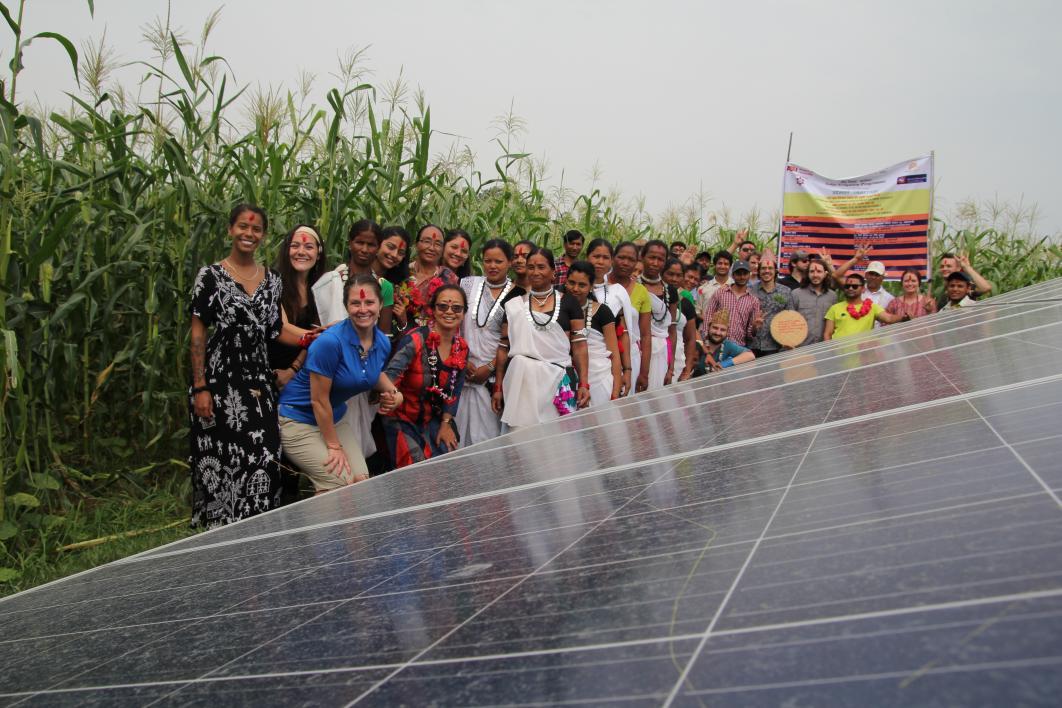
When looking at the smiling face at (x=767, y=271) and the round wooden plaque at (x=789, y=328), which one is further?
the smiling face at (x=767, y=271)

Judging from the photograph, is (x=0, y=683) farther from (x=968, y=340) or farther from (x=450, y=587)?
(x=968, y=340)

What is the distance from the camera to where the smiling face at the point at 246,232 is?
4.39 m

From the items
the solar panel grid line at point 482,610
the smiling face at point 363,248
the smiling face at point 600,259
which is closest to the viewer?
the solar panel grid line at point 482,610

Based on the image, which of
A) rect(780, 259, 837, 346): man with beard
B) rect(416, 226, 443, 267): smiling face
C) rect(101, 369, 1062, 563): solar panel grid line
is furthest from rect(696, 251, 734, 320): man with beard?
rect(101, 369, 1062, 563): solar panel grid line

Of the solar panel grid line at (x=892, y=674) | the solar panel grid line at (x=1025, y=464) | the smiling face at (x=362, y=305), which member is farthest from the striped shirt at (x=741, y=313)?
the solar panel grid line at (x=892, y=674)

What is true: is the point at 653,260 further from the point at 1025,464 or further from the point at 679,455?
the point at 1025,464

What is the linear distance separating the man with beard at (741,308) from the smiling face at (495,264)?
125 inches

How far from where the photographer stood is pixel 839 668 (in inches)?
22.1

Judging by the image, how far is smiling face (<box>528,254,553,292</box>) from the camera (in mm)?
5340

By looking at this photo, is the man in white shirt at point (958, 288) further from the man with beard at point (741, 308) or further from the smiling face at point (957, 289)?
the man with beard at point (741, 308)

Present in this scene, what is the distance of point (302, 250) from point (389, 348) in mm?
722

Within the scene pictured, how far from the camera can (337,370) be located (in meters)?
4.35

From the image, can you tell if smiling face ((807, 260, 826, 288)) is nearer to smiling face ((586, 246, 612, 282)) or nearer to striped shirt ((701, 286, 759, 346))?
striped shirt ((701, 286, 759, 346))

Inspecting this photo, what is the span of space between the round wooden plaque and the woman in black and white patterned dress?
4.66 meters
